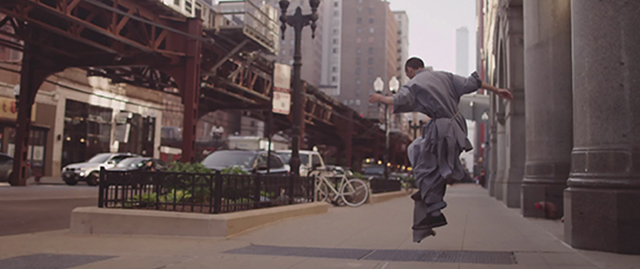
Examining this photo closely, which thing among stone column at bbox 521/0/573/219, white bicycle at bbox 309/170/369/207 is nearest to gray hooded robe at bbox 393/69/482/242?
stone column at bbox 521/0/573/219

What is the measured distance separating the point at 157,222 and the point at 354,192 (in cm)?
834

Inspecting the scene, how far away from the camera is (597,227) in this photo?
606cm

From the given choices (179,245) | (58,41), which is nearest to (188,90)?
(58,41)

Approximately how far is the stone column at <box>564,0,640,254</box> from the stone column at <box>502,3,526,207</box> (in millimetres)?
9532

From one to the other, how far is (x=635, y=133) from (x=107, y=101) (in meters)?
45.5

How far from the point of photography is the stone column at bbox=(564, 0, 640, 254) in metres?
5.93

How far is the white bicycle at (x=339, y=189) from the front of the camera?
50.8ft

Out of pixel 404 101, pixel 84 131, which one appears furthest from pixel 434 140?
pixel 84 131

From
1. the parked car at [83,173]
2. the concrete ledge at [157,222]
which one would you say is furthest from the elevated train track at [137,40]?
the concrete ledge at [157,222]

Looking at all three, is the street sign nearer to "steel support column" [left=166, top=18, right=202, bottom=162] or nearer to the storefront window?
"steel support column" [left=166, top=18, right=202, bottom=162]

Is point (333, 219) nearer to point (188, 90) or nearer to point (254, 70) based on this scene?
point (188, 90)

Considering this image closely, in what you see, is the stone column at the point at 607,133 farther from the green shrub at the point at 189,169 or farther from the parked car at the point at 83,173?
the parked car at the point at 83,173

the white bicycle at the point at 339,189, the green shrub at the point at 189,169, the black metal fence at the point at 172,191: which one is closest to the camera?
the black metal fence at the point at 172,191

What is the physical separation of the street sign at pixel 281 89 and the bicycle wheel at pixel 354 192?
108 inches
